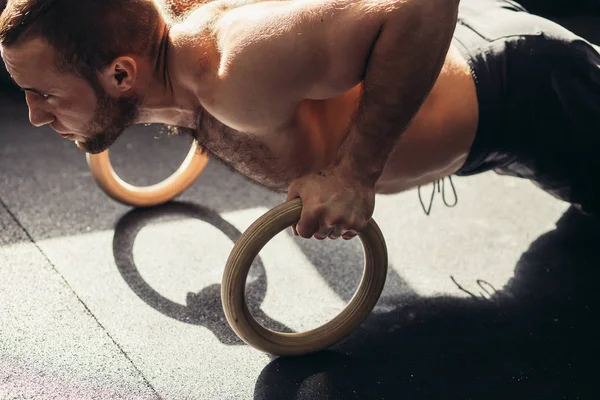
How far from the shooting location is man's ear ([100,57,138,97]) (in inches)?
42.2

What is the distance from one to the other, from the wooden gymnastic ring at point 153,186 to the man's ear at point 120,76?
481 mm

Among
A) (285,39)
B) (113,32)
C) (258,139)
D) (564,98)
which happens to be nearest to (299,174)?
(258,139)

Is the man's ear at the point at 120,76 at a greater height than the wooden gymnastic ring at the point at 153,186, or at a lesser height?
greater

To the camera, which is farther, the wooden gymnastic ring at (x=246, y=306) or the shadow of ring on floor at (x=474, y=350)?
the shadow of ring on floor at (x=474, y=350)

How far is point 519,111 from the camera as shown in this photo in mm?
1272

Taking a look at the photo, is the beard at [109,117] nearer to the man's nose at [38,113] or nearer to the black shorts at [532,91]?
the man's nose at [38,113]

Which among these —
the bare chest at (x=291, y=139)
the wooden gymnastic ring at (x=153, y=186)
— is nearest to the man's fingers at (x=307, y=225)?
the bare chest at (x=291, y=139)

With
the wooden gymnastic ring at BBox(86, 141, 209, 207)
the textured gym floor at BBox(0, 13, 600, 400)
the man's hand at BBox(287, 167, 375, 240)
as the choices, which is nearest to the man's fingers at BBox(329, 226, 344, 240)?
the man's hand at BBox(287, 167, 375, 240)

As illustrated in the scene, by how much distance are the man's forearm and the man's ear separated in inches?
12.6

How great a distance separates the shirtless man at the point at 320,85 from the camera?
1.02 m

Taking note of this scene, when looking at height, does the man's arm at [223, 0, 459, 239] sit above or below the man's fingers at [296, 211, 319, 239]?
above

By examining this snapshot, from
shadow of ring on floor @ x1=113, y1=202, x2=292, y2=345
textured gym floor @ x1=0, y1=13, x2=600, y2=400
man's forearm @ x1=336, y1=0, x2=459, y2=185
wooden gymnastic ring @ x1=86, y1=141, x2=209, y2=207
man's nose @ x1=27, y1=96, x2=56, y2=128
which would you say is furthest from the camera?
wooden gymnastic ring @ x1=86, y1=141, x2=209, y2=207

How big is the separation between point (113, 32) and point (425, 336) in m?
0.73

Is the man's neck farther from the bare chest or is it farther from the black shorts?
the black shorts
